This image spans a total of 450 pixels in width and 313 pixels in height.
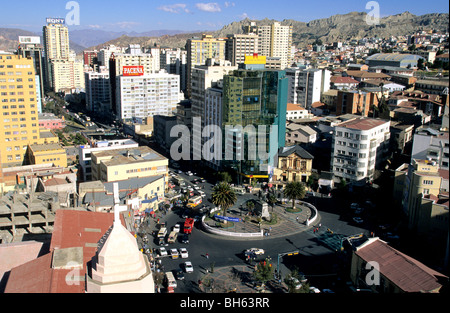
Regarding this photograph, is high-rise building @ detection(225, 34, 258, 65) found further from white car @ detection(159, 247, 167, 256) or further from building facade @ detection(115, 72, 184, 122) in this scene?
white car @ detection(159, 247, 167, 256)

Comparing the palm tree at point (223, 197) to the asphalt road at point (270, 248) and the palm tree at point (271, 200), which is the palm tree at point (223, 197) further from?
the palm tree at point (271, 200)

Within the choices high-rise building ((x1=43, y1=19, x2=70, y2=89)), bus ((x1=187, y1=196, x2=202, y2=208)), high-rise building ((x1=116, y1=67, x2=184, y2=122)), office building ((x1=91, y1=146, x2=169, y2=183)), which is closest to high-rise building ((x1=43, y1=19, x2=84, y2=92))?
high-rise building ((x1=43, y1=19, x2=70, y2=89))

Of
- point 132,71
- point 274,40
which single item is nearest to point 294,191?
point 132,71

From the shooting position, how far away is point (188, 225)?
24484mm

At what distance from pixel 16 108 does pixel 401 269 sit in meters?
31.3

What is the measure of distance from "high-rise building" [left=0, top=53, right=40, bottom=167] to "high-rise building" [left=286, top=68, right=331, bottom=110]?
101ft

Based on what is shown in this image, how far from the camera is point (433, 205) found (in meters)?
21.1

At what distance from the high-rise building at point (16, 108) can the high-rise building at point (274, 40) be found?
163ft

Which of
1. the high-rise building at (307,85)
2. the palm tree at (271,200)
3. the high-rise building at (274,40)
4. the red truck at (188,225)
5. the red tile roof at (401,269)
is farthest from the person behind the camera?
the high-rise building at (274,40)

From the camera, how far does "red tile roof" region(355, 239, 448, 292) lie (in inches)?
599

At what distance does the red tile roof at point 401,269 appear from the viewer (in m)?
15.2

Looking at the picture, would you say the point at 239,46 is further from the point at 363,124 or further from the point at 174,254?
the point at 174,254

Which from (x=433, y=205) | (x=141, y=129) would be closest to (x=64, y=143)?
(x=141, y=129)

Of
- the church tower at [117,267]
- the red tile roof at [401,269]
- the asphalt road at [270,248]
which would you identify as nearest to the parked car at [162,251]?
the asphalt road at [270,248]
